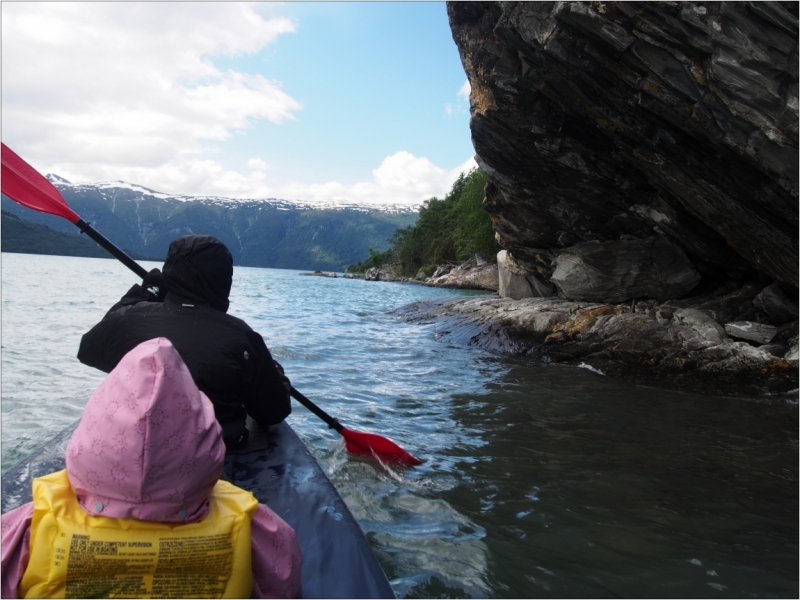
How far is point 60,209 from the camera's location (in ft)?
16.8

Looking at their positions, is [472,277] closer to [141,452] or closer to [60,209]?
[60,209]

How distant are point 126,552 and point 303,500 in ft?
5.58

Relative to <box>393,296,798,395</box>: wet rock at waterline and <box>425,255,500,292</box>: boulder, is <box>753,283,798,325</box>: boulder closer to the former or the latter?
<box>393,296,798,395</box>: wet rock at waterline

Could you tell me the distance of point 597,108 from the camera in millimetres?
9906

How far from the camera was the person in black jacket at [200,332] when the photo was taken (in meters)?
3.27

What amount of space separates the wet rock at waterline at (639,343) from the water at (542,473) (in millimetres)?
759

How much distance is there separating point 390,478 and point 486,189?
12070 mm

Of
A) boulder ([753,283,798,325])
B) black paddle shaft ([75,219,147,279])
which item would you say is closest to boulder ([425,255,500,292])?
boulder ([753,283,798,325])

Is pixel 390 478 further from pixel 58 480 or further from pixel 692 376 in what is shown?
pixel 692 376

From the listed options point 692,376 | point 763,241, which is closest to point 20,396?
point 692,376

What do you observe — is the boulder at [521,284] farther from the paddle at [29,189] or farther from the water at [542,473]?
the paddle at [29,189]

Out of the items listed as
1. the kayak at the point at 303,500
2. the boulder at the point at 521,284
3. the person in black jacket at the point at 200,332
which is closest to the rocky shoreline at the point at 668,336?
the boulder at the point at 521,284


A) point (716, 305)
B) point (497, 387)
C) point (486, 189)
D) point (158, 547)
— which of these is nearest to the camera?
point (158, 547)

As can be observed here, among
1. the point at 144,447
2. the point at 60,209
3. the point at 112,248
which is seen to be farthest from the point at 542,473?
the point at 60,209
